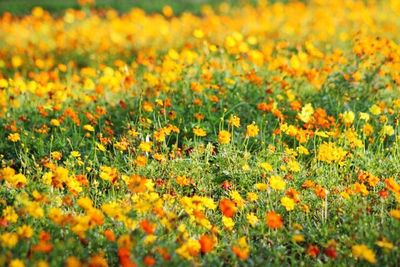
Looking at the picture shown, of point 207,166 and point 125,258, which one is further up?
point 125,258

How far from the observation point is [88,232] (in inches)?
120

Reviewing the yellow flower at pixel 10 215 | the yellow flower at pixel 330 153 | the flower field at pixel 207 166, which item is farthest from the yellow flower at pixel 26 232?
the yellow flower at pixel 330 153

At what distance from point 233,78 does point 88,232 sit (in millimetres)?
2395

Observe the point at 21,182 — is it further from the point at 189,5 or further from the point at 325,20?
the point at 189,5

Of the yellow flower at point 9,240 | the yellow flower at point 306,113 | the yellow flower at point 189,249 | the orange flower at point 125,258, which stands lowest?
the yellow flower at point 189,249

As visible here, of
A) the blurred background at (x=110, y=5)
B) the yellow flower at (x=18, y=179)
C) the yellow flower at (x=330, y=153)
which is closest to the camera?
the yellow flower at (x=18, y=179)

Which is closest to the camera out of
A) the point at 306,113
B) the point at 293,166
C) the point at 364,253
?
the point at 364,253

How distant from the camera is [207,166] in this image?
3.94 meters

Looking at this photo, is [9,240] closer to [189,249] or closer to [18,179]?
[18,179]

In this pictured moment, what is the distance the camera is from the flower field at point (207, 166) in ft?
9.82

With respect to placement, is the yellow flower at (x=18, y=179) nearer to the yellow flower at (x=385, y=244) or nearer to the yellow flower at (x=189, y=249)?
the yellow flower at (x=189, y=249)

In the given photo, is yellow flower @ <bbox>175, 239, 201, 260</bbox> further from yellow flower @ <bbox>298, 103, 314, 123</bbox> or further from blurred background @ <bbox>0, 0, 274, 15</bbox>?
blurred background @ <bbox>0, 0, 274, 15</bbox>

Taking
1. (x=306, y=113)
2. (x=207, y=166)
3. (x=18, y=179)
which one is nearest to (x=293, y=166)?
(x=207, y=166)

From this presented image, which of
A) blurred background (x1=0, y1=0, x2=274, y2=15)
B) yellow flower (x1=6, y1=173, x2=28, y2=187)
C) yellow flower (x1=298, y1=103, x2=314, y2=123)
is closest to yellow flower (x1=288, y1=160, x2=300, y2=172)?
yellow flower (x1=298, y1=103, x2=314, y2=123)
